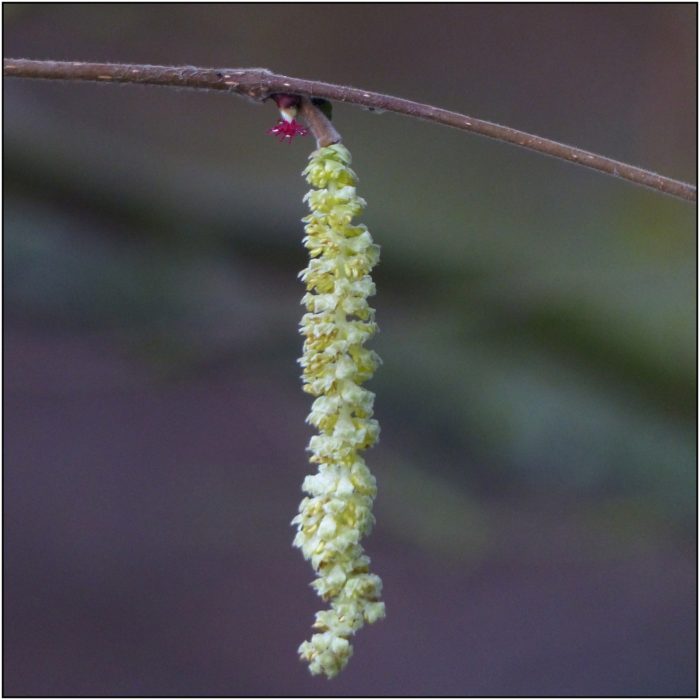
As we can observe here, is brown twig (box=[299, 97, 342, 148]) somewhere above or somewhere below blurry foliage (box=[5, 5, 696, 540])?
below

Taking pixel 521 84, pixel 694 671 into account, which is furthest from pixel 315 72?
pixel 694 671

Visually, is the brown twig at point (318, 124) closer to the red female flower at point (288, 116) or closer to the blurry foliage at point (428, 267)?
the red female flower at point (288, 116)

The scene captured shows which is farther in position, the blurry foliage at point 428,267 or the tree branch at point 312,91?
the blurry foliage at point 428,267

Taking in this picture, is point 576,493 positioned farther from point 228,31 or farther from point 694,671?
point 228,31

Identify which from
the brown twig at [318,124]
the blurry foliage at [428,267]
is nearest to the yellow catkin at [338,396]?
A: the brown twig at [318,124]

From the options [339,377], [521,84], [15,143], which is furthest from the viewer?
[521,84]

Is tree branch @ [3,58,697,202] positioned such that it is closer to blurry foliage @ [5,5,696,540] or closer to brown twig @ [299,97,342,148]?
brown twig @ [299,97,342,148]

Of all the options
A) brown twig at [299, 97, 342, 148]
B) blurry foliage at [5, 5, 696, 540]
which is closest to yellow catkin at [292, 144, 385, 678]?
brown twig at [299, 97, 342, 148]
